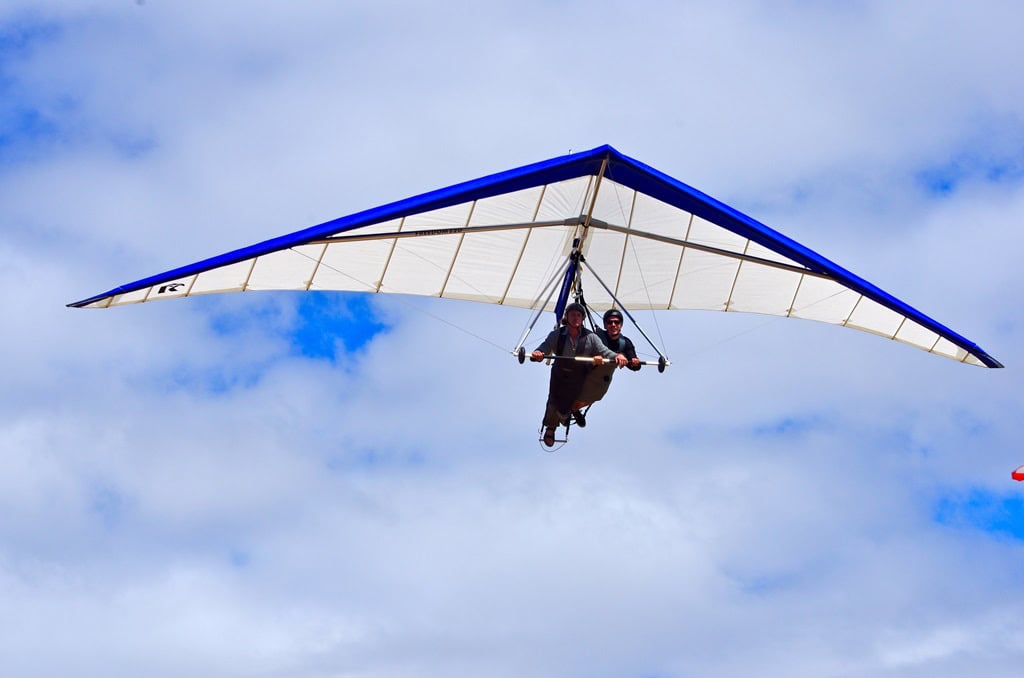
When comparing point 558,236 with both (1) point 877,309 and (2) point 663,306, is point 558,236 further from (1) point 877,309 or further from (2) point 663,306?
(1) point 877,309

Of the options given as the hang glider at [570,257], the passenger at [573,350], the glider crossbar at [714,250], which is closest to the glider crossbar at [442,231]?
the hang glider at [570,257]

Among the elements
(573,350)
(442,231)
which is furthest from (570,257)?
(573,350)

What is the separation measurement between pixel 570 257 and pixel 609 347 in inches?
115

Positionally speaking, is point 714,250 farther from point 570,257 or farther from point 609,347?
point 609,347

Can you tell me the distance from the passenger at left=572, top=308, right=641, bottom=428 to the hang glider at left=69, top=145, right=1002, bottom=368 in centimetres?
168

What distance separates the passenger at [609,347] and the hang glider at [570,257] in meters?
1.68

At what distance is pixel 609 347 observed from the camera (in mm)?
23359

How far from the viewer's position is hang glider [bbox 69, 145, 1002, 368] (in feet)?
76.0

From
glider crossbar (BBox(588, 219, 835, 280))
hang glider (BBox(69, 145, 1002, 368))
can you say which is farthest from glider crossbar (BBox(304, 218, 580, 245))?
glider crossbar (BBox(588, 219, 835, 280))

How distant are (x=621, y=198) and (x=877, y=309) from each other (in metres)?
5.92

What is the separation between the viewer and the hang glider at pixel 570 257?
76.0 ft

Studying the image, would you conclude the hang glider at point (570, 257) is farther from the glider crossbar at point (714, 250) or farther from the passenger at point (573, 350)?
the passenger at point (573, 350)

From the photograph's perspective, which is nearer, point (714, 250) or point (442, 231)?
point (442, 231)

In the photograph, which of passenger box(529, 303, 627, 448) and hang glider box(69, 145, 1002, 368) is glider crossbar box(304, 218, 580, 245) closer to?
hang glider box(69, 145, 1002, 368)
